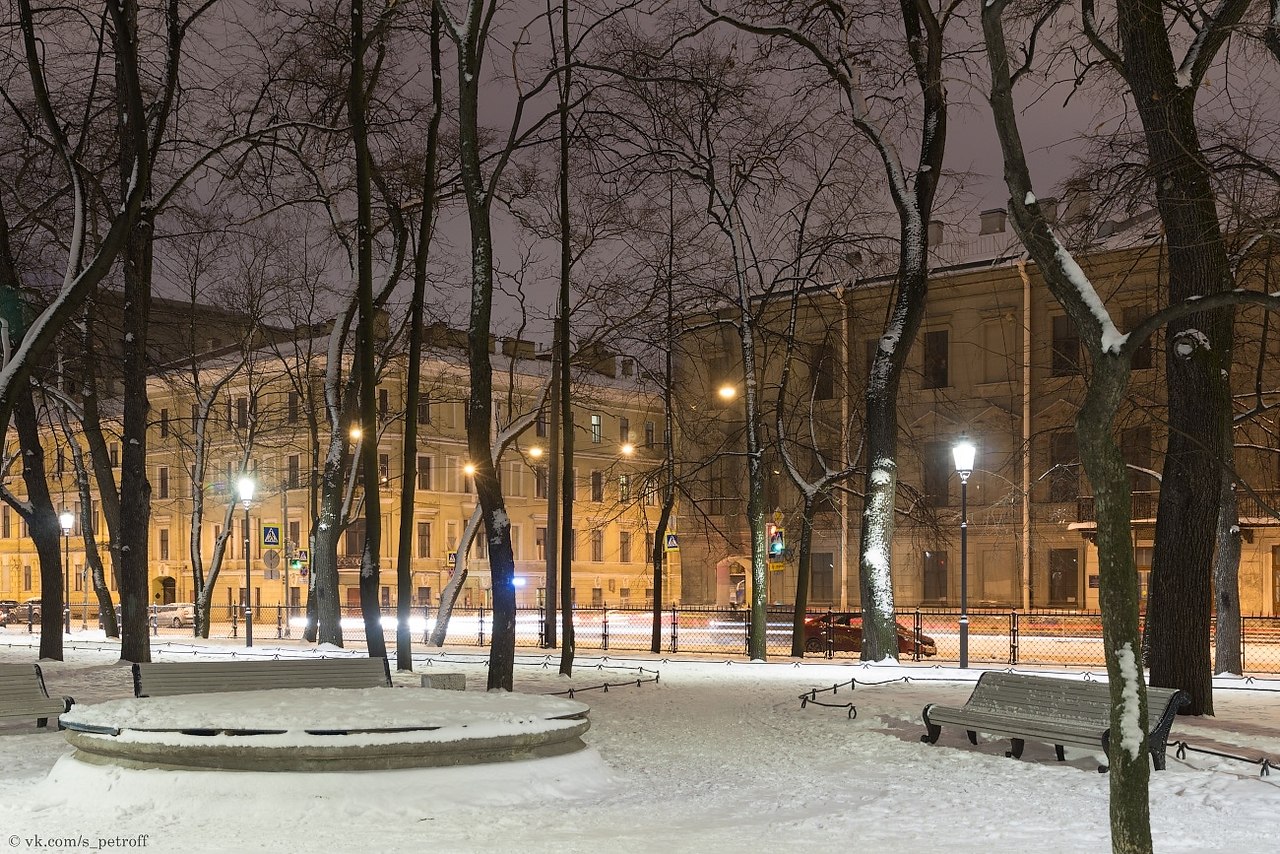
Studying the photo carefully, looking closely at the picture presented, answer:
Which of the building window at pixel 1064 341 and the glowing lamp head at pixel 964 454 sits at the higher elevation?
the building window at pixel 1064 341

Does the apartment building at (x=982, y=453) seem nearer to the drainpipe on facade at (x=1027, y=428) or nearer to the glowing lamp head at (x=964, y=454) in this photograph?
the drainpipe on facade at (x=1027, y=428)

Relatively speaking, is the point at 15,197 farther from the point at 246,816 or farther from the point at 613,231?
the point at 246,816

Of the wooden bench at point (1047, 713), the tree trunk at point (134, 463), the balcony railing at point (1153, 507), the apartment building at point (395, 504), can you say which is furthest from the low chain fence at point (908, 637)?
the apartment building at point (395, 504)

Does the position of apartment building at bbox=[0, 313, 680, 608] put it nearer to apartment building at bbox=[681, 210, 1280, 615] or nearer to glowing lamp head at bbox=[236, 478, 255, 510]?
apartment building at bbox=[681, 210, 1280, 615]

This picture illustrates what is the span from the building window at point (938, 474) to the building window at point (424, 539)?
32664mm

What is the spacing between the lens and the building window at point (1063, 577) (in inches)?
1944

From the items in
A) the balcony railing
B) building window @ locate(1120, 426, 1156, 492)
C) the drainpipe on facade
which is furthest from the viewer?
the drainpipe on facade

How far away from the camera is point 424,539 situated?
254 ft

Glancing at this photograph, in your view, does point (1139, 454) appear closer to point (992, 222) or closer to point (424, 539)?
point (992, 222)

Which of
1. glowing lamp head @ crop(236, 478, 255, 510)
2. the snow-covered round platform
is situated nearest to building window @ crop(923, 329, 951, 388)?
glowing lamp head @ crop(236, 478, 255, 510)

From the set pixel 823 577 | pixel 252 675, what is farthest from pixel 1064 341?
pixel 252 675

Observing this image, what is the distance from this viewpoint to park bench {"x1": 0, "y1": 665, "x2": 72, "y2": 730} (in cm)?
1480

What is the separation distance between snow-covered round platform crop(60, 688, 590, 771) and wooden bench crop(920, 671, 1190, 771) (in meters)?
3.87

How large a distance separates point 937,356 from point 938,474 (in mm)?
4732
